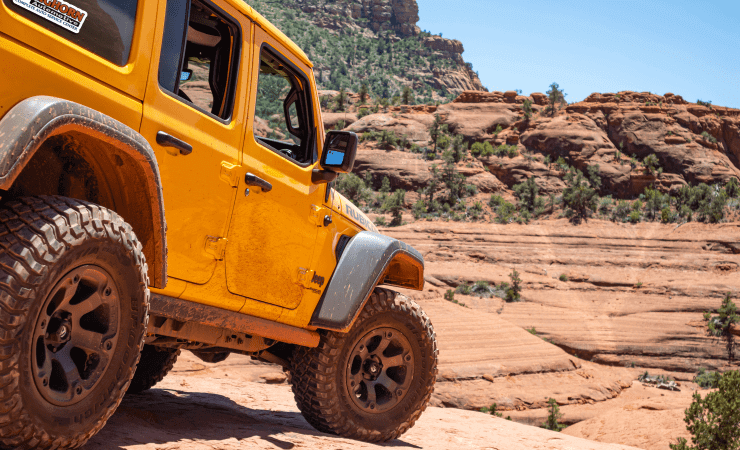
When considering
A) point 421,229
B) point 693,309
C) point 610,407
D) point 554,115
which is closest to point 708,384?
point 693,309

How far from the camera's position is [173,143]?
109 inches

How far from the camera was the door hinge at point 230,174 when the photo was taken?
3158 millimetres

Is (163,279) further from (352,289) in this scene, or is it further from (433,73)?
(433,73)

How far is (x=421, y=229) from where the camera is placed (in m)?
32.6

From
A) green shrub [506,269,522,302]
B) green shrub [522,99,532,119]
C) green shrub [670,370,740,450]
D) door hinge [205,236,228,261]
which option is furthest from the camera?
green shrub [522,99,532,119]

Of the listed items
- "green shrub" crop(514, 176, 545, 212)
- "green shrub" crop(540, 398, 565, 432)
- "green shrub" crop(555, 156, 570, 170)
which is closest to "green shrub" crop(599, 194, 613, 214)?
"green shrub" crop(514, 176, 545, 212)

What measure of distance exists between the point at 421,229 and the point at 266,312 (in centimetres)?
2906

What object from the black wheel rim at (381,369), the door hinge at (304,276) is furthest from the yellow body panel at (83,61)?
the black wheel rim at (381,369)

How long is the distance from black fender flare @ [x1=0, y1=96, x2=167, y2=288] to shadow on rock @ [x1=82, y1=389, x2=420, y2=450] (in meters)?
0.82

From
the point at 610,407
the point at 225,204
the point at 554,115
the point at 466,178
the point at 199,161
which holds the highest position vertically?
the point at 554,115

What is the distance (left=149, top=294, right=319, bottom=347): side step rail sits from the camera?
2.91 meters

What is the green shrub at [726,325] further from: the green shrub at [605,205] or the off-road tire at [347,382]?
the off-road tire at [347,382]

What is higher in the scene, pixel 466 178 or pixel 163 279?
pixel 466 178

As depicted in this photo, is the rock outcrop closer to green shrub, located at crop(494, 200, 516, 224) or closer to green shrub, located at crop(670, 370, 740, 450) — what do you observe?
green shrub, located at crop(494, 200, 516, 224)
